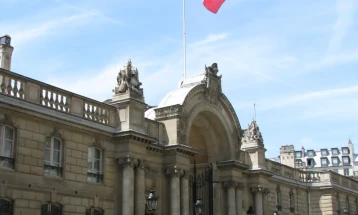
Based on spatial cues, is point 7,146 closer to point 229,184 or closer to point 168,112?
point 168,112

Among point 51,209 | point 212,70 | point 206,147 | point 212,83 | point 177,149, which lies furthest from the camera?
point 206,147

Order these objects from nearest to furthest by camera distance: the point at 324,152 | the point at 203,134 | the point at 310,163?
the point at 203,134
the point at 310,163
the point at 324,152

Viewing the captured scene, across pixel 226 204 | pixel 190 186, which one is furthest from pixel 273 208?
pixel 190 186

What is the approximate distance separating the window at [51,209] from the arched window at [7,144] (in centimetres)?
258

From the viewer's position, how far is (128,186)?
29266 millimetres

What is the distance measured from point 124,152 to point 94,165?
173 centimetres

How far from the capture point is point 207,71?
124ft

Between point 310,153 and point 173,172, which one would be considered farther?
point 310,153

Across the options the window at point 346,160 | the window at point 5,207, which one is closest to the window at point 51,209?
the window at point 5,207

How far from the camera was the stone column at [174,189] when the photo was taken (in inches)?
1280

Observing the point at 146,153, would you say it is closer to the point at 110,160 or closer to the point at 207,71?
the point at 110,160

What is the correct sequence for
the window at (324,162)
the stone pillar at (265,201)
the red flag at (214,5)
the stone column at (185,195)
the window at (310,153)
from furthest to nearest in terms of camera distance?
the window at (310,153), the window at (324,162), the stone pillar at (265,201), the stone column at (185,195), the red flag at (214,5)

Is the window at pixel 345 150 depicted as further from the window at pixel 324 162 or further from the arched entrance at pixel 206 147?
the arched entrance at pixel 206 147

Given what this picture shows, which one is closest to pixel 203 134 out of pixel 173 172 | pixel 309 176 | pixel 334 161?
pixel 173 172
